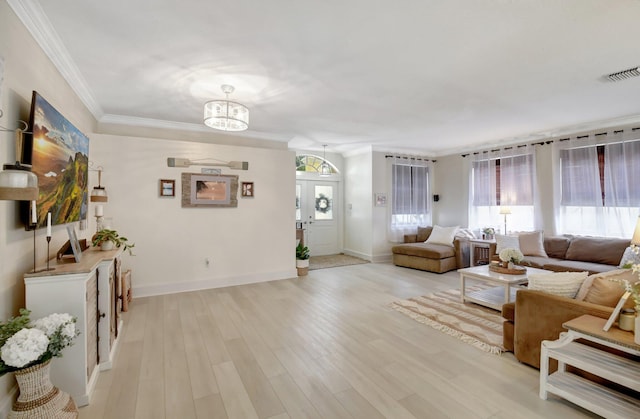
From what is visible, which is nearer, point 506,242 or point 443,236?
point 506,242

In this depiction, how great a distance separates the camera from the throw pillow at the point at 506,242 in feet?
16.4

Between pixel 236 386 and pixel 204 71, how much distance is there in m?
2.86

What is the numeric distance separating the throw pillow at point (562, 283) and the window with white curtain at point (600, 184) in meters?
3.39

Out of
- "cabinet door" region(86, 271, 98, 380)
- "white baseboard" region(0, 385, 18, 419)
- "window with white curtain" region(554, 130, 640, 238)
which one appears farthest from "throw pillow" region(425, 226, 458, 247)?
"white baseboard" region(0, 385, 18, 419)

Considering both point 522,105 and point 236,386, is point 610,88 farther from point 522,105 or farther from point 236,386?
point 236,386

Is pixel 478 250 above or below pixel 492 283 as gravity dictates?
above

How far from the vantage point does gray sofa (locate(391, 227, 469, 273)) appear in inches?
225

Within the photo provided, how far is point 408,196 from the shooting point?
7.26 metres

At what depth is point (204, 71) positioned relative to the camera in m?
2.88

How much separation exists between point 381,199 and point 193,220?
4218 millimetres

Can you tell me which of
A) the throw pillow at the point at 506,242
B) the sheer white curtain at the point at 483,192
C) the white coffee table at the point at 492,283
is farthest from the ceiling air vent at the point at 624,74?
the sheer white curtain at the point at 483,192

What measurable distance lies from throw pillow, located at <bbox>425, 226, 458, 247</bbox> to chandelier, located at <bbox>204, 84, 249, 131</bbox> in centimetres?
484

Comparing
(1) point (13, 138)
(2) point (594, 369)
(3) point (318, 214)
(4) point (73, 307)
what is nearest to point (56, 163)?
(1) point (13, 138)

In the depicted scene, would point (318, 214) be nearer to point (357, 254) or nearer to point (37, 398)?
point (357, 254)
